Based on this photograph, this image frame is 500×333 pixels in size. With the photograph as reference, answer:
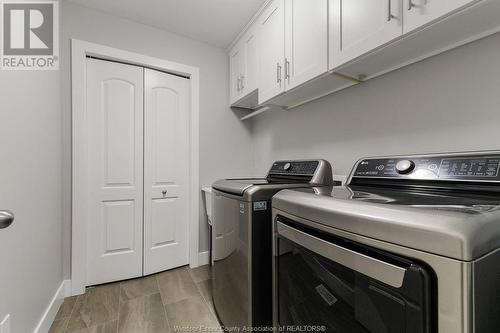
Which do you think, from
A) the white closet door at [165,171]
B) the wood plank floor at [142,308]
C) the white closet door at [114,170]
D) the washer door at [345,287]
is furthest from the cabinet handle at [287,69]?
the wood plank floor at [142,308]

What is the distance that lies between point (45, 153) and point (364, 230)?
1.82m

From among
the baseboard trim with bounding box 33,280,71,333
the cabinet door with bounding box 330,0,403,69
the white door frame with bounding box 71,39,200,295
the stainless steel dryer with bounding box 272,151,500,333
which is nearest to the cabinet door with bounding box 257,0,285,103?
the cabinet door with bounding box 330,0,403,69

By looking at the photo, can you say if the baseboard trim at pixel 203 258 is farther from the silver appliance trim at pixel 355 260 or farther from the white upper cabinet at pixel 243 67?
the silver appliance trim at pixel 355 260

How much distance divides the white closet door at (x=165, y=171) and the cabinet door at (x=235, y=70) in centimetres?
47

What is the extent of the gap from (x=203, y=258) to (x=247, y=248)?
1464mm

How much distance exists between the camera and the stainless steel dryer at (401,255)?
409mm

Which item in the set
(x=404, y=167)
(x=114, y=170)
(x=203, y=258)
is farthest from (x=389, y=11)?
(x=203, y=258)

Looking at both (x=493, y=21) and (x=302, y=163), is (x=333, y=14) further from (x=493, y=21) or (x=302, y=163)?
Answer: (x=302, y=163)

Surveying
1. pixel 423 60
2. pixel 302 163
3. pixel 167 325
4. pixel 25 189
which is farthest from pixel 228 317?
pixel 423 60

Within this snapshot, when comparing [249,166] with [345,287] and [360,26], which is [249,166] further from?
[345,287]

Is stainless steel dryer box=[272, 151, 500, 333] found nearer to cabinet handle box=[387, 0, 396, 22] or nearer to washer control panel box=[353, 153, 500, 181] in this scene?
washer control panel box=[353, 153, 500, 181]

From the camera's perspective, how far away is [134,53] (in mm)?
2041

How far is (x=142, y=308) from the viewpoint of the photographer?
1.63 m

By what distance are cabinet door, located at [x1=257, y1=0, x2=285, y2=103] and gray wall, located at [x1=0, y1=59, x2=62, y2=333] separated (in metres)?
1.44
